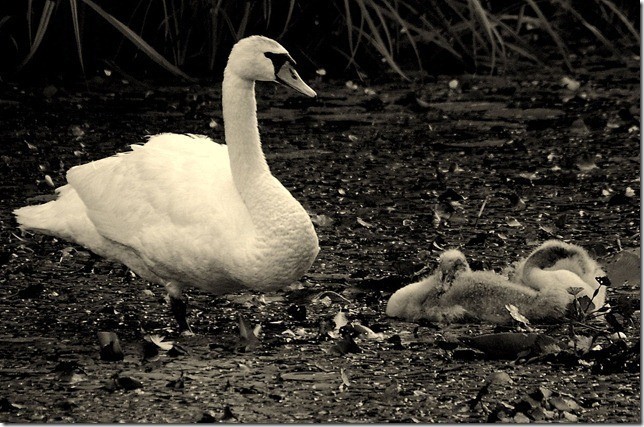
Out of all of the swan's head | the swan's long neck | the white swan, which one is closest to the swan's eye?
the swan's head

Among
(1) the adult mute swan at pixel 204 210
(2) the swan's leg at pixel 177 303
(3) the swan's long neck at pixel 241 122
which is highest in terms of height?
(3) the swan's long neck at pixel 241 122

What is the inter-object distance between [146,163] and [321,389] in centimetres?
155

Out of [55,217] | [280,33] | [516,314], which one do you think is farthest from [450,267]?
[280,33]

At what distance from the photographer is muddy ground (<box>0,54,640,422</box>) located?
203 inches

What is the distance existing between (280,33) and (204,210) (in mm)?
4528

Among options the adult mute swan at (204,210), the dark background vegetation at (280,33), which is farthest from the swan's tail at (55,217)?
the dark background vegetation at (280,33)

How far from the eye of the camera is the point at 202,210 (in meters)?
A: 5.81

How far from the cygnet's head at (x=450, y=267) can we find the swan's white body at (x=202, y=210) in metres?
0.56

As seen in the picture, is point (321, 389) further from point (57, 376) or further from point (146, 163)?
point (146, 163)

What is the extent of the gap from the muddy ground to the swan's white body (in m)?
0.28

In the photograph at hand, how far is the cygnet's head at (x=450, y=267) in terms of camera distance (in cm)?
606

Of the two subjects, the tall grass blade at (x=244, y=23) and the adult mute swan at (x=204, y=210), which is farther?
the tall grass blade at (x=244, y=23)

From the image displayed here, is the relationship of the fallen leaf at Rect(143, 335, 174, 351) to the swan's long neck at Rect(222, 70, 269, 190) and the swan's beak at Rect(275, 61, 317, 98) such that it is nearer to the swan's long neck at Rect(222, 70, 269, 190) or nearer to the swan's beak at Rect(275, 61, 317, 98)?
the swan's long neck at Rect(222, 70, 269, 190)

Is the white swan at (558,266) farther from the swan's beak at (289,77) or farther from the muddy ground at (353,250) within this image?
the swan's beak at (289,77)
